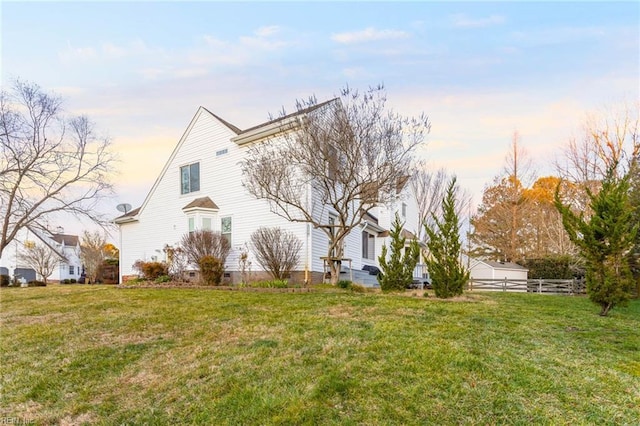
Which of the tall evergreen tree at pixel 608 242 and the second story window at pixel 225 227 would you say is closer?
the tall evergreen tree at pixel 608 242

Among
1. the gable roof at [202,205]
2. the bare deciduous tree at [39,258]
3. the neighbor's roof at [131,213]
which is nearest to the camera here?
the gable roof at [202,205]

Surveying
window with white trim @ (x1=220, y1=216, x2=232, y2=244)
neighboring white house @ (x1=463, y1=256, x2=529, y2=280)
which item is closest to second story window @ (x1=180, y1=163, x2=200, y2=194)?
window with white trim @ (x1=220, y1=216, x2=232, y2=244)

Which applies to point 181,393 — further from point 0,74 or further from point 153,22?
point 0,74

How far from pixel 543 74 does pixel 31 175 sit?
21.5 meters

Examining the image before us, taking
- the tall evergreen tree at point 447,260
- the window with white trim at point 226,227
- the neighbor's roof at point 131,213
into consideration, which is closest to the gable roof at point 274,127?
the window with white trim at point 226,227

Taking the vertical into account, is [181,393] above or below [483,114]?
below

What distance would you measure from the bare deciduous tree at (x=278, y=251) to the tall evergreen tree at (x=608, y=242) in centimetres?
879

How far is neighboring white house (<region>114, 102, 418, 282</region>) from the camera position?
49.5 ft

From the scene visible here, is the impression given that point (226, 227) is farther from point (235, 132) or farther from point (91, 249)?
point (91, 249)

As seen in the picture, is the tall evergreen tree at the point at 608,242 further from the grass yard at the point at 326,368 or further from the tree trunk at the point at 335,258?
the tree trunk at the point at 335,258

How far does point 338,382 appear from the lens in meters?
4.06

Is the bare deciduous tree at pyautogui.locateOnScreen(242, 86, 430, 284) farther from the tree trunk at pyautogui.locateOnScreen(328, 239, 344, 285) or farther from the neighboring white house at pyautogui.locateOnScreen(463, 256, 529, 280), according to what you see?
the neighboring white house at pyautogui.locateOnScreen(463, 256, 529, 280)

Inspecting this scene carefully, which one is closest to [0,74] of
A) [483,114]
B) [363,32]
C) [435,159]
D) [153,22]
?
[153,22]

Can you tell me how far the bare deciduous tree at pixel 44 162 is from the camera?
1702 cm
